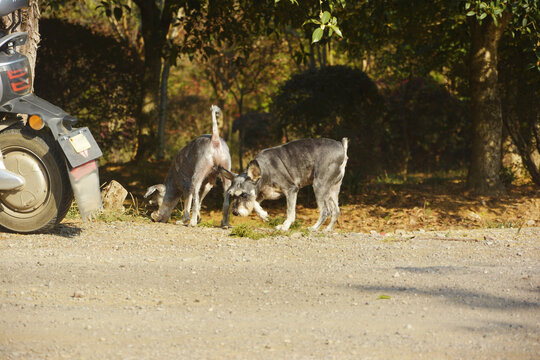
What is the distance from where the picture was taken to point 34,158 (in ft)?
21.9

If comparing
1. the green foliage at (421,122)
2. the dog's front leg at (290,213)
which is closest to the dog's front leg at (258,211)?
the dog's front leg at (290,213)

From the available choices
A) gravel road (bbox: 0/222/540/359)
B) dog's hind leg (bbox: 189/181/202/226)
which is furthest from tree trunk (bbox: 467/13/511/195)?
dog's hind leg (bbox: 189/181/202/226)

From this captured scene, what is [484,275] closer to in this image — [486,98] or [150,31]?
[486,98]

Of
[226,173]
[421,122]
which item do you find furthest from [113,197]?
[421,122]

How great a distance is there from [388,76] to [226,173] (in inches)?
402

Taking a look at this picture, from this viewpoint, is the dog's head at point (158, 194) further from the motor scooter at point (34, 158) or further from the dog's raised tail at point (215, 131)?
the motor scooter at point (34, 158)

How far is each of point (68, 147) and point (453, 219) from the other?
594cm

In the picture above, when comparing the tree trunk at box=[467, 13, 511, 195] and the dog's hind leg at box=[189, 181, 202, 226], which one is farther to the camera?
the tree trunk at box=[467, 13, 511, 195]

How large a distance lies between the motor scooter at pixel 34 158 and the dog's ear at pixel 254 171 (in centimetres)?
Result: 209

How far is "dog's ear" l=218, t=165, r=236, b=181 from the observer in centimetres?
838

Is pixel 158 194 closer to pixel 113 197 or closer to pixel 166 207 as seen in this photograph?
pixel 166 207

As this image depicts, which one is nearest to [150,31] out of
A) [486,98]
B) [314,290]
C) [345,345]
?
[486,98]

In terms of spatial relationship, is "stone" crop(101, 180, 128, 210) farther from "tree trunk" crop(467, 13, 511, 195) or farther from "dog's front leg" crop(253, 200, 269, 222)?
"tree trunk" crop(467, 13, 511, 195)

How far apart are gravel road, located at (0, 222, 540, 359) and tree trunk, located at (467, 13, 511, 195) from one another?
460 cm
